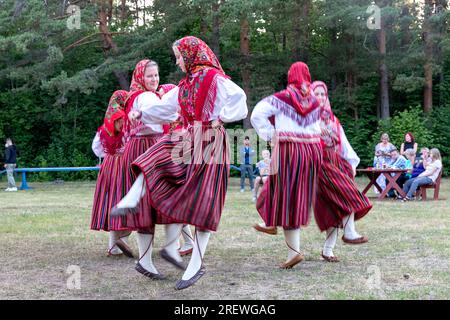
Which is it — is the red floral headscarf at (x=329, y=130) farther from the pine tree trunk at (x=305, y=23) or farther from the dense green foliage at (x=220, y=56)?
the pine tree trunk at (x=305, y=23)

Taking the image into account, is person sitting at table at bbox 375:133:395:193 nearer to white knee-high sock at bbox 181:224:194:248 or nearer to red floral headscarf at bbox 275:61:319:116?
white knee-high sock at bbox 181:224:194:248

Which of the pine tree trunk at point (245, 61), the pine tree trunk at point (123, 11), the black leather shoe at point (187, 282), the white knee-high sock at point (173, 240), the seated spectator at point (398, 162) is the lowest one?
the seated spectator at point (398, 162)

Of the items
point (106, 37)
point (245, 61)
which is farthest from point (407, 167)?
point (106, 37)

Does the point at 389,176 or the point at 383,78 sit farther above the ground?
the point at 383,78

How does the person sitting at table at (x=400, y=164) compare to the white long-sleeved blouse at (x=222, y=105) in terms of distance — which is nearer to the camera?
the white long-sleeved blouse at (x=222, y=105)

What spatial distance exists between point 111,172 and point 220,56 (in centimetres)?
1674

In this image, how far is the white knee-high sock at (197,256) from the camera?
170 inches

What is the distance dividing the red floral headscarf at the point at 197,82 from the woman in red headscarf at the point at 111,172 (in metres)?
1.31

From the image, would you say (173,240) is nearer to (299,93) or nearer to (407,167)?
(299,93)

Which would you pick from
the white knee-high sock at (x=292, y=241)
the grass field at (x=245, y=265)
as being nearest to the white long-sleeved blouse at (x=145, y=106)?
the grass field at (x=245, y=265)

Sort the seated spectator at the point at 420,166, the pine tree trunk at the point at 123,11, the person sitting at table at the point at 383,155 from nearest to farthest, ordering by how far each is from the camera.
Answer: the seated spectator at the point at 420,166 < the person sitting at table at the point at 383,155 < the pine tree trunk at the point at 123,11

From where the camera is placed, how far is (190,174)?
436 centimetres
